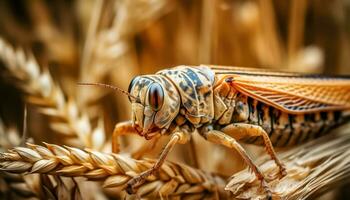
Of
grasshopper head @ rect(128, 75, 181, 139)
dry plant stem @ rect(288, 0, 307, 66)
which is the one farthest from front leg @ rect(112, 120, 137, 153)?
dry plant stem @ rect(288, 0, 307, 66)

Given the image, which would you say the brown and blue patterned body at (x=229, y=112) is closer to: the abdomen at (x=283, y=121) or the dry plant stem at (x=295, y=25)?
the abdomen at (x=283, y=121)

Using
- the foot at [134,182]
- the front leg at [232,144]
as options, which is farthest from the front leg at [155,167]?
the front leg at [232,144]

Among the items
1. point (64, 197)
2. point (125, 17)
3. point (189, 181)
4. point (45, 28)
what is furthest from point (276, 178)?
point (45, 28)

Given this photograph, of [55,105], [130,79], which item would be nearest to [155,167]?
[55,105]

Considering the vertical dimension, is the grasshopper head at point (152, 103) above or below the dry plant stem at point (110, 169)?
above

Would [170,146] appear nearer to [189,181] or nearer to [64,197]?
[189,181]

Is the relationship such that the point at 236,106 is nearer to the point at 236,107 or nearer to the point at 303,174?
the point at 236,107
